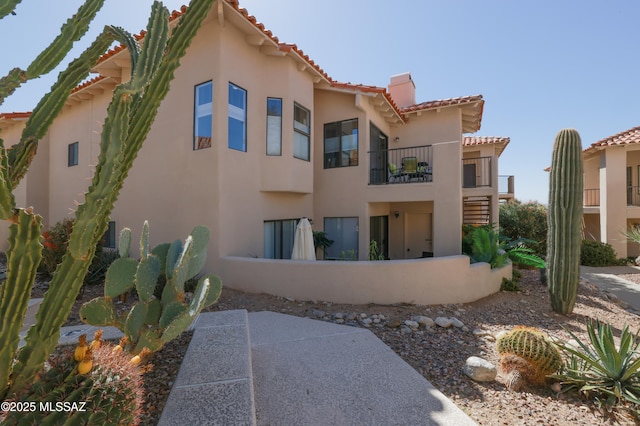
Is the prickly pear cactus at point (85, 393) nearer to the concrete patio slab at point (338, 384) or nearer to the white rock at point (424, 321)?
the concrete patio slab at point (338, 384)

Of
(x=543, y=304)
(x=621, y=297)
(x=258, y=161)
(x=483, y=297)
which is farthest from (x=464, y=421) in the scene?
(x=621, y=297)

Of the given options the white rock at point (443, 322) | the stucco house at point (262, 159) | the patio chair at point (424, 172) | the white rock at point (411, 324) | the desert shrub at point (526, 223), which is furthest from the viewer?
the desert shrub at point (526, 223)

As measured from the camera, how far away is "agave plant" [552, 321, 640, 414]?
11.9 ft

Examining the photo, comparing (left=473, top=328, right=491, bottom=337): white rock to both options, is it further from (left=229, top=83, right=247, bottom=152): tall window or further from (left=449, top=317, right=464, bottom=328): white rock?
(left=229, top=83, right=247, bottom=152): tall window

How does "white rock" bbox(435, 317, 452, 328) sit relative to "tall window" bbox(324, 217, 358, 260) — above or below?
below

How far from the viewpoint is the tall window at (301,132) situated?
9.59m

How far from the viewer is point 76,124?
1195cm

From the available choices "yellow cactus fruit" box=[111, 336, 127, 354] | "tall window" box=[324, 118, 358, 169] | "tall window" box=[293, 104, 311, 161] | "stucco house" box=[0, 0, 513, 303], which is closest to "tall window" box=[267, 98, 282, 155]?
"stucco house" box=[0, 0, 513, 303]

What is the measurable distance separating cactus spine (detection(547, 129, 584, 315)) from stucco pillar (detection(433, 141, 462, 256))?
2.49 metres

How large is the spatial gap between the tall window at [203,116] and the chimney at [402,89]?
9.59 m

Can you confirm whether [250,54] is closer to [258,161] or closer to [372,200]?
[258,161]

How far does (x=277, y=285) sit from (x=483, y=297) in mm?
5838

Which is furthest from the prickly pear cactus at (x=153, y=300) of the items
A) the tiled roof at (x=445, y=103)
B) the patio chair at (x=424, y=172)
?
the tiled roof at (x=445, y=103)

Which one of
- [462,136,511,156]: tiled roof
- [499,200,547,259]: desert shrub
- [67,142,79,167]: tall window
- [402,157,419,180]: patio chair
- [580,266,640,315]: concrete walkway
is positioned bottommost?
[580,266,640,315]: concrete walkway
